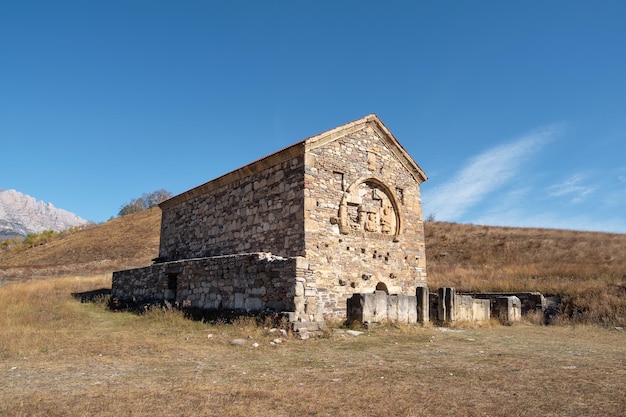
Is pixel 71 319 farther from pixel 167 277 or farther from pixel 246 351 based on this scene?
pixel 246 351

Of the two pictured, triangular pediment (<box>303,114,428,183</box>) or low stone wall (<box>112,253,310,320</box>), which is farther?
triangular pediment (<box>303,114,428,183</box>)

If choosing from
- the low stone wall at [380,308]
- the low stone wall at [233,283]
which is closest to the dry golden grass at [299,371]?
the low stone wall at [380,308]

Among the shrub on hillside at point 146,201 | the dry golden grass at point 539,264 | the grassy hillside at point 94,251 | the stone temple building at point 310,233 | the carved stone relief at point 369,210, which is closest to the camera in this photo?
the stone temple building at point 310,233

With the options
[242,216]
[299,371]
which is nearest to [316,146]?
[242,216]

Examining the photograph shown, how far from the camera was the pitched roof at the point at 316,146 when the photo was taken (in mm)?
13422

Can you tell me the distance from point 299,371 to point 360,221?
25.4ft

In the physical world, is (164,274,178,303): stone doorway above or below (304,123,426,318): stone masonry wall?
below

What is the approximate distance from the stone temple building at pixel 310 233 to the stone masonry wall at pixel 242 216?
39mm

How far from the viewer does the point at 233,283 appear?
12.6 meters

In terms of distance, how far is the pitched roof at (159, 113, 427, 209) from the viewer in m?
13.4

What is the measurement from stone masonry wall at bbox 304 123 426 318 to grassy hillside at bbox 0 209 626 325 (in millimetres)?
6180

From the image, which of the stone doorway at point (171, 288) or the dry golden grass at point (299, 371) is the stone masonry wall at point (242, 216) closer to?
the stone doorway at point (171, 288)

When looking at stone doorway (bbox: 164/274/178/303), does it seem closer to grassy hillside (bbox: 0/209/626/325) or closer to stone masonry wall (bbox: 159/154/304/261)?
stone masonry wall (bbox: 159/154/304/261)

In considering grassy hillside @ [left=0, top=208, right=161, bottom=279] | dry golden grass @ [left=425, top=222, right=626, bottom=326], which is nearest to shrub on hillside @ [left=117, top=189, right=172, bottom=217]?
grassy hillside @ [left=0, top=208, right=161, bottom=279]
